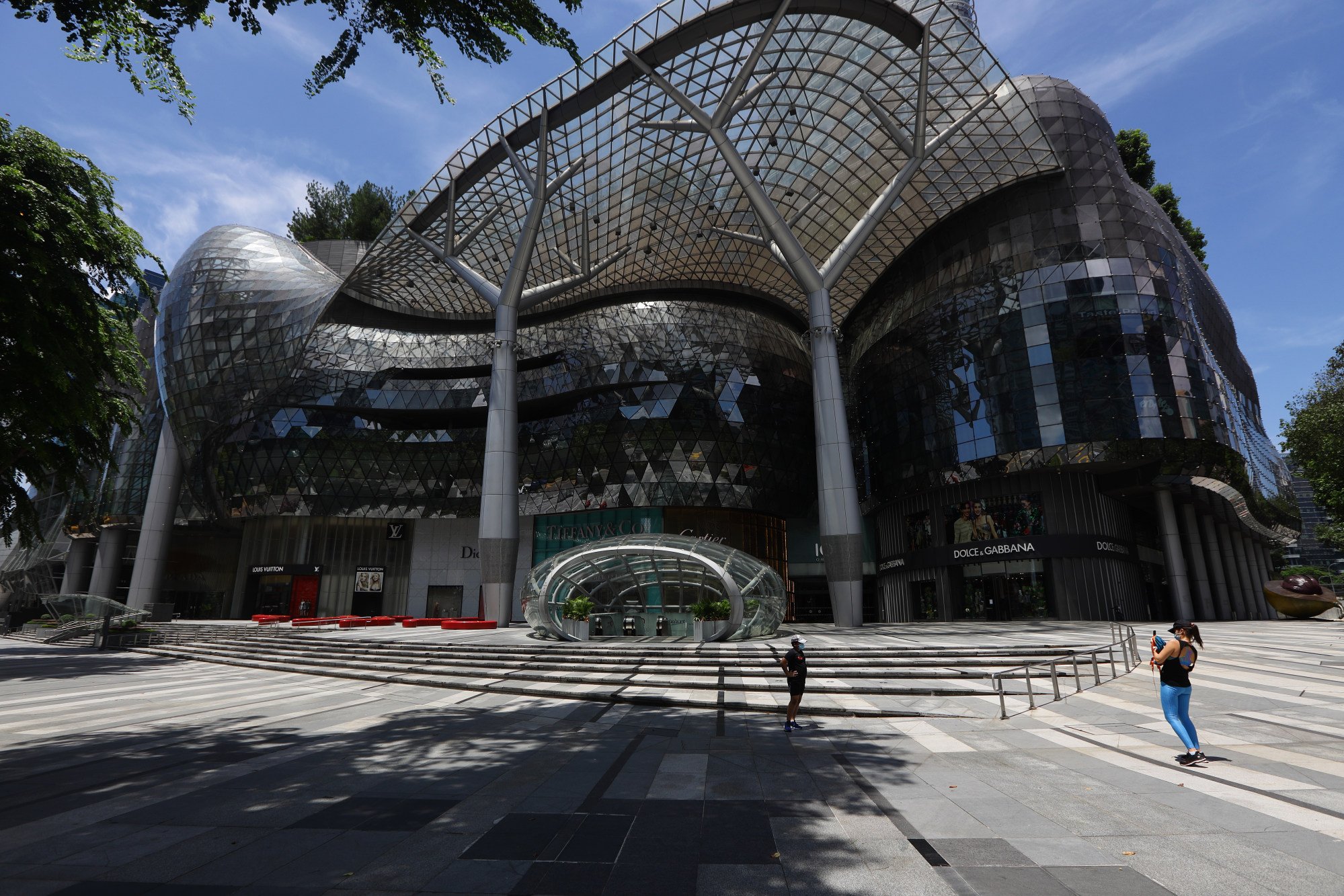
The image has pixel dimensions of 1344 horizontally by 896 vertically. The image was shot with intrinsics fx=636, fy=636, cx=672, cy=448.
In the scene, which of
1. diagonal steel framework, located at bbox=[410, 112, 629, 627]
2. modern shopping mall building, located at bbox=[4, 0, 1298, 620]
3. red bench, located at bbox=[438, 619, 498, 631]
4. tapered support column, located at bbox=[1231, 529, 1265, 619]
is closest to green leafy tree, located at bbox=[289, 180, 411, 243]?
modern shopping mall building, located at bbox=[4, 0, 1298, 620]

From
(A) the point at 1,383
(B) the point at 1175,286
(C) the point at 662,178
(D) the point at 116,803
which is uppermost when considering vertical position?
(C) the point at 662,178

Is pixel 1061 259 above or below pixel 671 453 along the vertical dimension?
above

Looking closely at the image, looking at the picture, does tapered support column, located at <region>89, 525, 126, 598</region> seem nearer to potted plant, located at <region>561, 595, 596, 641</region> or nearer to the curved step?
the curved step

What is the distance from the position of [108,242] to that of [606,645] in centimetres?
1627

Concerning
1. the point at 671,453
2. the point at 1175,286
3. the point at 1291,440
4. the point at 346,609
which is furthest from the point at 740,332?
the point at 346,609

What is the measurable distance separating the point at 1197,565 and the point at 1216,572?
3978 millimetres

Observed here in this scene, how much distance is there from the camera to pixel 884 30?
107 feet

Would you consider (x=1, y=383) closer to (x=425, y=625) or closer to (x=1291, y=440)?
(x=425, y=625)

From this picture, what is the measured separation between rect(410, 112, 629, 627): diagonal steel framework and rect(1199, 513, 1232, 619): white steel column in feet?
153

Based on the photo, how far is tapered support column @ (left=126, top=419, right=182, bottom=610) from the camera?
48.4 metres

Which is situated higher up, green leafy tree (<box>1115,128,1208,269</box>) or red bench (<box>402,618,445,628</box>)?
green leafy tree (<box>1115,128,1208,269</box>)

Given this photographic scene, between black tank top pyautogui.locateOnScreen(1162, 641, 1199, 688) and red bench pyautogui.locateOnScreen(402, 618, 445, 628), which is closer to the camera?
black tank top pyautogui.locateOnScreen(1162, 641, 1199, 688)

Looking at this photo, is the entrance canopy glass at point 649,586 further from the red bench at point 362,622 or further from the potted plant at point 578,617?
the red bench at point 362,622

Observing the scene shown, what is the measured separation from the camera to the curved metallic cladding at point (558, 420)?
4541 centimetres
